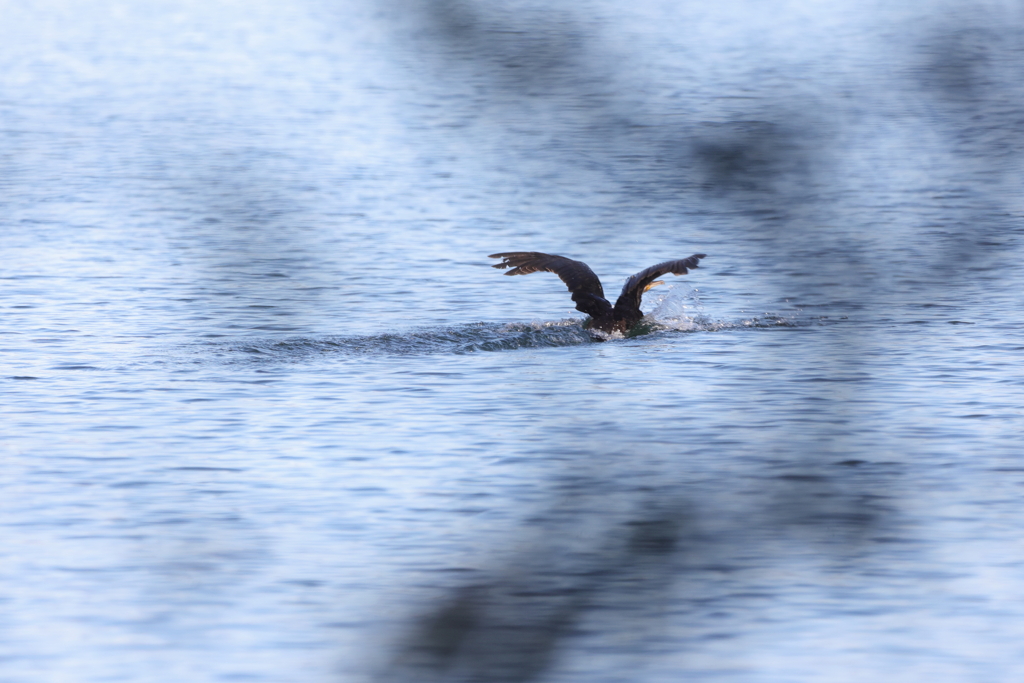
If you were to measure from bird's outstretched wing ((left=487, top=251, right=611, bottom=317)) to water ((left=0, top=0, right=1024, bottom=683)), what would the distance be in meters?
0.50

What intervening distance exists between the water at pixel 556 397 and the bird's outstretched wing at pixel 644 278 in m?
0.38

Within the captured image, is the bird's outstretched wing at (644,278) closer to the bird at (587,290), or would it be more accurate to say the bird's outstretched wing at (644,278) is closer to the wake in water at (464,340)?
the bird at (587,290)

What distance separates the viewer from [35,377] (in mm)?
12602

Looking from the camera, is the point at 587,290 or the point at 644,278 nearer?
the point at 644,278

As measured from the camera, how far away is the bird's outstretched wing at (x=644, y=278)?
40.2ft

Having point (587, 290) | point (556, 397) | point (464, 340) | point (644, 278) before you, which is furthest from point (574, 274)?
point (556, 397)

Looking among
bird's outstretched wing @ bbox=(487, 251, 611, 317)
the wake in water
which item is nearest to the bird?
bird's outstretched wing @ bbox=(487, 251, 611, 317)

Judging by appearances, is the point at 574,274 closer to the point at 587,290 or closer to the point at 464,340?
the point at 587,290

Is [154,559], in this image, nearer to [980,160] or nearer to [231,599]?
[231,599]

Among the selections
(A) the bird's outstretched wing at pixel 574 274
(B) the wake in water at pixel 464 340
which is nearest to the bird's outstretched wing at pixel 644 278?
(A) the bird's outstretched wing at pixel 574 274

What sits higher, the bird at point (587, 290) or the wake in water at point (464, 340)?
the bird at point (587, 290)

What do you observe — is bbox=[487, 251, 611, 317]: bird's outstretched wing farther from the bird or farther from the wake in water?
the wake in water

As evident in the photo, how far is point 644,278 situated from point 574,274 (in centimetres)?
106

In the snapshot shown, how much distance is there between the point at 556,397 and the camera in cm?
1121
